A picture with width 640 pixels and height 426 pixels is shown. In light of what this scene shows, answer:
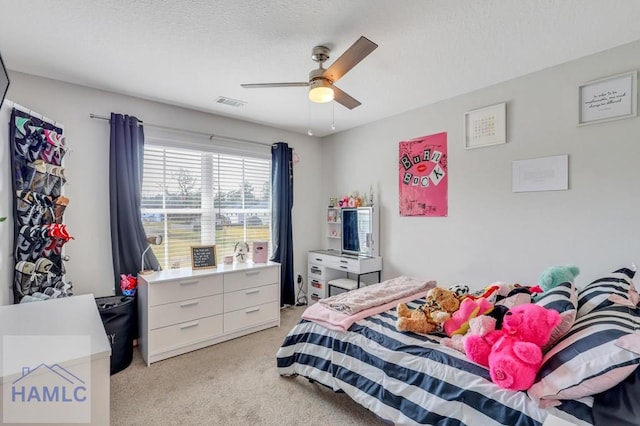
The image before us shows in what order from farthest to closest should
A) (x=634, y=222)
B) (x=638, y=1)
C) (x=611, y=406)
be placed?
1. (x=634, y=222)
2. (x=638, y=1)
3. (x=611, y=406)

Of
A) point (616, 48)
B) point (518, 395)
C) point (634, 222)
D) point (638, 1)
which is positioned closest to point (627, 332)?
point (518, 395)

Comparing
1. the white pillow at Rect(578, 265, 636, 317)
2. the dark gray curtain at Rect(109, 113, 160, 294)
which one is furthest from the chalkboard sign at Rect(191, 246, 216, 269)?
the white pillow at Rect(578, 265, 636, 317)

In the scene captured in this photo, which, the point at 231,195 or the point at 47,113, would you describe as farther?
the point at 231,195

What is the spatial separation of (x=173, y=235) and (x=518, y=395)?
320 centimetres

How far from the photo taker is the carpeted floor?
1896 millimetres

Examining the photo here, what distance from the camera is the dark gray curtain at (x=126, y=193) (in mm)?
2793

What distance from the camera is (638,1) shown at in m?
1.66

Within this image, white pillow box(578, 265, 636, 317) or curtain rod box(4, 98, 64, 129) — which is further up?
curtain rod box(4, 98, 64, 129)

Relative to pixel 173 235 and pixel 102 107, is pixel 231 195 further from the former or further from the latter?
pixel 102 107

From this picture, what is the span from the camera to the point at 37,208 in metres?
2.24

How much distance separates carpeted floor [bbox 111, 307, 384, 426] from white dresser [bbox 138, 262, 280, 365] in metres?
0.17

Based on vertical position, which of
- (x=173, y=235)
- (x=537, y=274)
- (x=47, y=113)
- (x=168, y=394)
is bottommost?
(x=168, y=394)

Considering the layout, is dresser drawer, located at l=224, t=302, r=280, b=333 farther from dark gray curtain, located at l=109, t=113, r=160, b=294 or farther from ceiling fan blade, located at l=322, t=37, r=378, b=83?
ceiling fan blade, located at l=322, t=37, r=378, b=83

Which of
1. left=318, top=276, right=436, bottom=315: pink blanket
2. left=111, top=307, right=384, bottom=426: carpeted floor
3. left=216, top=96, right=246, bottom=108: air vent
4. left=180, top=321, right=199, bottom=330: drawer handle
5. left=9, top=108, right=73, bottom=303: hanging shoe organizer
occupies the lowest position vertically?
left=111, top=307, right=384, bottom=426: carpeted floor
